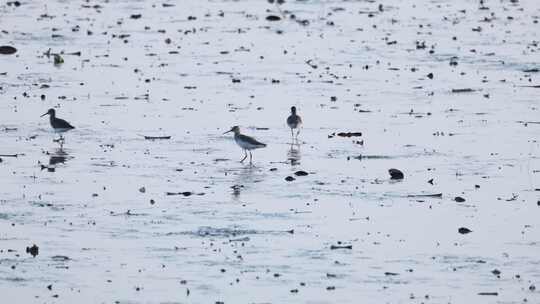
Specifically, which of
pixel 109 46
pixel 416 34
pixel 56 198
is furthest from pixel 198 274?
pixel 416 34

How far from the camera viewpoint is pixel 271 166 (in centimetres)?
2619

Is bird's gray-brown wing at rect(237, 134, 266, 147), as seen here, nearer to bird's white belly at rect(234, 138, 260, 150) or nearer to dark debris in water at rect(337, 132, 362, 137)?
bird's white belly at rect(234, 138, 260, 150)

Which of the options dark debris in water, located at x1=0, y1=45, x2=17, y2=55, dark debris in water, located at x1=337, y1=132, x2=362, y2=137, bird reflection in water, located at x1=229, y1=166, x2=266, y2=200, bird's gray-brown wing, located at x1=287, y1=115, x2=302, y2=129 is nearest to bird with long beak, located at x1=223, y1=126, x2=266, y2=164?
bird reflection in water, located at x1=229, y1=166, x2=266, y2=200

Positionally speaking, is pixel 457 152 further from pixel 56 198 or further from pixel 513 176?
pixel 56 198

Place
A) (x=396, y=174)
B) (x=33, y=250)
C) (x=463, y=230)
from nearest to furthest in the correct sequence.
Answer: (x=33, y=250), (x=463, y=230), (x=396, y=174)

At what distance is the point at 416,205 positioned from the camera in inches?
888

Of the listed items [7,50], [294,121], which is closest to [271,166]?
[294,121]

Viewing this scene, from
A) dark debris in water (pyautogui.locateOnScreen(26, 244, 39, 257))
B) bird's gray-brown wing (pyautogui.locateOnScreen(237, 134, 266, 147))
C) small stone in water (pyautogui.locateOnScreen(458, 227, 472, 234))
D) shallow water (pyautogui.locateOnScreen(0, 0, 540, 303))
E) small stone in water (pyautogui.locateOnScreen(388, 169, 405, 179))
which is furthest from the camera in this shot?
bird's gray-brown wing (pyautogui.locateOnScreen(237, 134, 266, 147))

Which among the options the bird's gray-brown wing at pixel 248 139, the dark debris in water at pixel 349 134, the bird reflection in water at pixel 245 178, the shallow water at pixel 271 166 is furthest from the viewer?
the dark debris in water at pixel 349 134

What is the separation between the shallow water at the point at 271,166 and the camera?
60.4 feet

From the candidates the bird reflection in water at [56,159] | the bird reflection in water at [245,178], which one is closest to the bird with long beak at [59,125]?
the bird reflection in water at [56,159]

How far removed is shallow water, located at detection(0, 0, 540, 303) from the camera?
18406 mm

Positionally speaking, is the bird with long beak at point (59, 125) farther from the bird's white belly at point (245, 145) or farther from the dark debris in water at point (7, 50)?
the dark debris in water at point (7, 50)

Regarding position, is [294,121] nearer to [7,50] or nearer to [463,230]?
[463,230]
